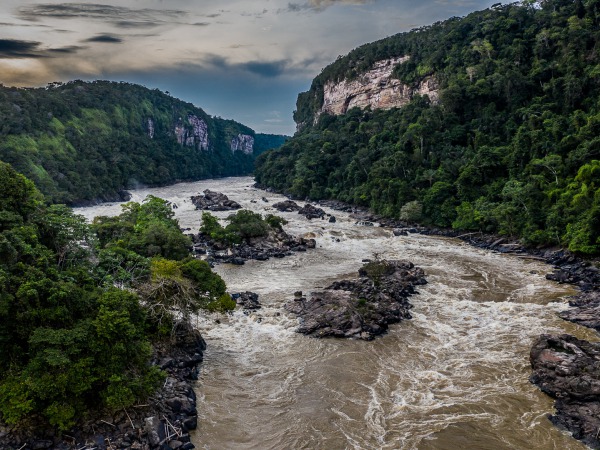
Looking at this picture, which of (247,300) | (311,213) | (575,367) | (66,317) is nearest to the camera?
(66,317)

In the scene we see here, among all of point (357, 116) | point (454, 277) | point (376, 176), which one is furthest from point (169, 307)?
point (357, 116)

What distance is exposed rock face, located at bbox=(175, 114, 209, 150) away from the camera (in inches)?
5974

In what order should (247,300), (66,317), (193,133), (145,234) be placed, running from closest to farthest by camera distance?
(66,317), (247,300), (145,234), (193,133)

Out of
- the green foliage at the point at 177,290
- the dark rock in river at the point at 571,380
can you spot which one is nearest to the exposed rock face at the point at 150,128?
the green foliage at the point at 177,290

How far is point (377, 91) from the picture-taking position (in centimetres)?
9319

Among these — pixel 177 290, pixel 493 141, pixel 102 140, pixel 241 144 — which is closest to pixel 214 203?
pixel 493 141

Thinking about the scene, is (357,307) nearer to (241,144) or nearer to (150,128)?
(150,128)

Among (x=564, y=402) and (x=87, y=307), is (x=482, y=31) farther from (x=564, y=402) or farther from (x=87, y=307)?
(x=87, y=307)

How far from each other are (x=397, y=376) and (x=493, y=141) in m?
43.0

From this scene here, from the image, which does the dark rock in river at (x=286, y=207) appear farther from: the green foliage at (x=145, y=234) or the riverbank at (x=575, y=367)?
the riverbank at (x=575, y=367)

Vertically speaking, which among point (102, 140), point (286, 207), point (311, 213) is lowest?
point (311, 213)

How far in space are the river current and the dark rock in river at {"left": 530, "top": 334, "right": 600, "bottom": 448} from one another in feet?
1.44

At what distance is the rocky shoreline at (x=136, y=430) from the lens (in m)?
11.2

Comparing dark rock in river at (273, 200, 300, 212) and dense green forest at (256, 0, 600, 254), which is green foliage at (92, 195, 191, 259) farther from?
dark rock in river at (273, 200, 300, 212)
